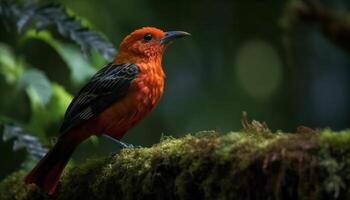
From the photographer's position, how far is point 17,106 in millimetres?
5414

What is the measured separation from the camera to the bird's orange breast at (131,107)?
4723 mm

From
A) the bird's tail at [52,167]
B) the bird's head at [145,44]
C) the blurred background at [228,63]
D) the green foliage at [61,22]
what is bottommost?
the bird's tail at [52,167]

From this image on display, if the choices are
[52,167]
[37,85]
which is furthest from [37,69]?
[52,167]

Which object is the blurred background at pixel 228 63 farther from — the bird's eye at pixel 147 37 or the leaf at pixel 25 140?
the leaf at pixel 25 140

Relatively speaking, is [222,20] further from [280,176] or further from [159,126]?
[280,176]

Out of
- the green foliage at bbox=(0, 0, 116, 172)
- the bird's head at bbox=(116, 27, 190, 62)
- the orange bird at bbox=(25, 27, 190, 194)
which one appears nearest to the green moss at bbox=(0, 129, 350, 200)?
the orange bird at bbox=(25, 27, 190, 194)

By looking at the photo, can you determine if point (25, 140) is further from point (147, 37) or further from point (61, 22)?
point (147, 37)

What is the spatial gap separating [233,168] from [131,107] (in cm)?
193

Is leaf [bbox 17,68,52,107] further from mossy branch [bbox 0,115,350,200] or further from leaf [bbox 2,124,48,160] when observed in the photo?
mossy branch [bbox 0,115,350,200]

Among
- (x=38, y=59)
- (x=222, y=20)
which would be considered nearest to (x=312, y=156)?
(x=38, y=59)

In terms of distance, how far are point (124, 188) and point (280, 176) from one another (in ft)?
3.09

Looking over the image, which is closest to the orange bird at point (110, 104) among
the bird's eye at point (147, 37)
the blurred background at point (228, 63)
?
the bird's eye at point (147, 37)

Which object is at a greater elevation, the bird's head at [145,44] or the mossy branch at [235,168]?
the bird's head at [145,44]

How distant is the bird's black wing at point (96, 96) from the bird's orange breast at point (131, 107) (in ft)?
0.12
